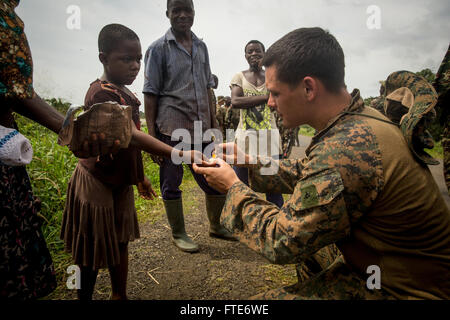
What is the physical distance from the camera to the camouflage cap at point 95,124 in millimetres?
1258

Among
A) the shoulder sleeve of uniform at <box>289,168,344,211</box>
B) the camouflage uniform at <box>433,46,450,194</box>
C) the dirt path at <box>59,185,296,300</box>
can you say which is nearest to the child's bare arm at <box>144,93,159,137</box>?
the dirt path at <box>59,185,296,300</box>

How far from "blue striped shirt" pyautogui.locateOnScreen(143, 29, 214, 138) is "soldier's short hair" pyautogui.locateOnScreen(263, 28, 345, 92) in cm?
148

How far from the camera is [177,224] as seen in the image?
2934 millimetres

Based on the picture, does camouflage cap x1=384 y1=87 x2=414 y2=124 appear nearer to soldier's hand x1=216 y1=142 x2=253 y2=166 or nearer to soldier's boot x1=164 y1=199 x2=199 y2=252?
soldier's hand x1=216 y1=142 x2=253 y2=166

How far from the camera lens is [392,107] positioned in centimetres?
162

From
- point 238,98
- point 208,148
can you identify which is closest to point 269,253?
point 208,148

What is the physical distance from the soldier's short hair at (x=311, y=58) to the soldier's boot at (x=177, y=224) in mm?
1910

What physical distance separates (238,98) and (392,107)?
217 cm

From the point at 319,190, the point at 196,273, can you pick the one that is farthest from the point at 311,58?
the point at 196,273

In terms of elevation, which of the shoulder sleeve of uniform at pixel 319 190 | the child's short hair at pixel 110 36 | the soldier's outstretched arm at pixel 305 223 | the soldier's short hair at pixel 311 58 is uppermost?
the child's short hair at pixel 110 36

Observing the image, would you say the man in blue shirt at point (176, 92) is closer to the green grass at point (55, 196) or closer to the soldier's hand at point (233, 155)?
the soldier's hand at point (233, 155)

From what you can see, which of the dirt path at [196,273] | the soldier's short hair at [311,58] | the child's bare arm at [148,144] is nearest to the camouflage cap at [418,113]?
the soldier's short hair at [311,58]
